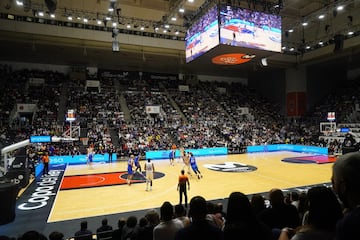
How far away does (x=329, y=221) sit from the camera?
1.81 metres

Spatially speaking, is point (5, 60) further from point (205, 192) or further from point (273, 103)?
point (273, 103)

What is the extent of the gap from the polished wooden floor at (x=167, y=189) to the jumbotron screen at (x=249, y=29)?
23.6 feet

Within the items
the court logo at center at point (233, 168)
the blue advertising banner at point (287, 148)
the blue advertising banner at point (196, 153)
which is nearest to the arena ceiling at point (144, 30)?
the court logo at center at point (233, 168)

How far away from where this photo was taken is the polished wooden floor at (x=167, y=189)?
30.5ft

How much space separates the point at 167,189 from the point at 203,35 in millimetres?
8946

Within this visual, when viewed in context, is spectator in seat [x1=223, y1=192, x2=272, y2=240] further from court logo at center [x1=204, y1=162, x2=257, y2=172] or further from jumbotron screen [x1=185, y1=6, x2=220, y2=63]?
court logo at center [x1=204, y1=162, x2=257, y2=172]

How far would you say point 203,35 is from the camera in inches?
597

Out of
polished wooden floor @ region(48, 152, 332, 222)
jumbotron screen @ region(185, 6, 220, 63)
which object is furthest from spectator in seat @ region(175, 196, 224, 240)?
jumbotron screen @ region(185, 6, 220, 63)

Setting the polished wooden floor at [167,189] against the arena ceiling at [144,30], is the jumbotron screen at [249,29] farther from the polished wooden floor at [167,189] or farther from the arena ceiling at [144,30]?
the polished wooden floor at [167,189]

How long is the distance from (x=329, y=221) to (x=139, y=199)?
917 centimetres

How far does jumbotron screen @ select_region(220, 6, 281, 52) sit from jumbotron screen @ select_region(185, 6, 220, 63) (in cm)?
44

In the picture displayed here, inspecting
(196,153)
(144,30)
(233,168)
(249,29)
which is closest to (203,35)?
(249,29)

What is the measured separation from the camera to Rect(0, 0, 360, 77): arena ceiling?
18766 millimetres

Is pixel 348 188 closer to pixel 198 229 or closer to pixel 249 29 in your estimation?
pixel 198 229
